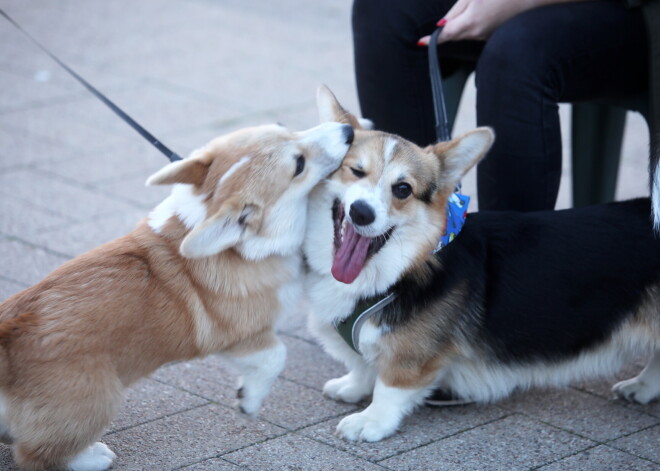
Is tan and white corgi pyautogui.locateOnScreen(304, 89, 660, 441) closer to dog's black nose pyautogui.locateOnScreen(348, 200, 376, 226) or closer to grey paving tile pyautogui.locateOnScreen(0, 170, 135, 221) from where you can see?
dog's black nose pyautogui.locateOnScreen(348, 200, 376, 226)

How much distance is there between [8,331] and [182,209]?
2.22ft

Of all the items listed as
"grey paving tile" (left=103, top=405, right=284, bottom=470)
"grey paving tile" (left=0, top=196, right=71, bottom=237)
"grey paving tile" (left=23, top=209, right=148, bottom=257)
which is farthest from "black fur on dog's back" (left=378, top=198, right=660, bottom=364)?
"grey paving tile" (left=0, top=196, right=71, bottom=237)

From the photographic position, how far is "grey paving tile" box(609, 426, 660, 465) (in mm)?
2746

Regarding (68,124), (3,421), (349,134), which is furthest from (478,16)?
(68,124)

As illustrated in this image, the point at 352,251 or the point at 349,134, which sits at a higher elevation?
the point at 349,134

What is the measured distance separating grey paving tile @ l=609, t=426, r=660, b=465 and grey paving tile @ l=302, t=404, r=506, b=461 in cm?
43

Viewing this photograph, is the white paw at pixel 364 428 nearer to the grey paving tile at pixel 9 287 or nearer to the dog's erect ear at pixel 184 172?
the dog's erect ear at pixel 184 172

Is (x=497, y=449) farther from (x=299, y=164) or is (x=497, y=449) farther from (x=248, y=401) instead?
(x=299, y=164)

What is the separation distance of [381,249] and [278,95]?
4.03 m

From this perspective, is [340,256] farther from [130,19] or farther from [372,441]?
[130,19]

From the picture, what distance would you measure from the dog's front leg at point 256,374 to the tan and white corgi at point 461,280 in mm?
277

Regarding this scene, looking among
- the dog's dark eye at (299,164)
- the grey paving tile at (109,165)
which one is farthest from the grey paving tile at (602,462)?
the grey paving tile at (109,165)

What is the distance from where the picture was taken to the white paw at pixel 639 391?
10.2ft

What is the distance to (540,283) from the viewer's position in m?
2.88
